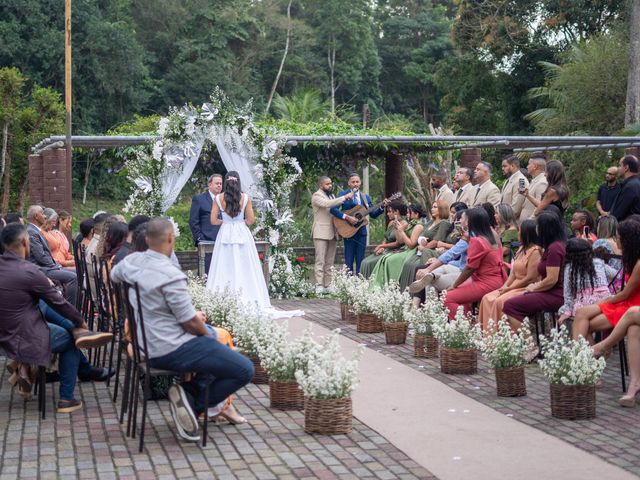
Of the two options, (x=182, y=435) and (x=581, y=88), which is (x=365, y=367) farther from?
(x=581, y=88)

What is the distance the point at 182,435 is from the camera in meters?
6.58

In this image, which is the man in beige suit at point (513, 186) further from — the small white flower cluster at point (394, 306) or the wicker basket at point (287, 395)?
the wicker basket at point (287, 395)

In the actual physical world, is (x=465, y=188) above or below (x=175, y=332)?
above

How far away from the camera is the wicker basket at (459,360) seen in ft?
29.5

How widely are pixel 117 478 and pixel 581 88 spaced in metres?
25.5

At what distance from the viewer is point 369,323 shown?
11.6m

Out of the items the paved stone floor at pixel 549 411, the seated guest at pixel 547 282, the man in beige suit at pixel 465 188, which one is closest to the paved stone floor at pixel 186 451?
the paved stone floor at pixel 549 411

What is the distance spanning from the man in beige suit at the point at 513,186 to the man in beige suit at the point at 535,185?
7 centimetres

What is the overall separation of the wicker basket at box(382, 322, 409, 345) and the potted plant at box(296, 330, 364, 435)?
12.3 feet

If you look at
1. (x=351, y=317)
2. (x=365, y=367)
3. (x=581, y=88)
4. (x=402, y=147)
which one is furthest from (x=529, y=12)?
(x=365, y=367)

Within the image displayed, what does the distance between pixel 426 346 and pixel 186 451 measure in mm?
Result: 3966

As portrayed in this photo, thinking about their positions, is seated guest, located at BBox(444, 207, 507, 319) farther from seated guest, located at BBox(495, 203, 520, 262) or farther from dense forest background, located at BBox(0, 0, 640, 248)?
dense forest background, located at BBox(0, 0, 640, 248)

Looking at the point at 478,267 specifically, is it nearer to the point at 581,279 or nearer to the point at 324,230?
the point at 581,279

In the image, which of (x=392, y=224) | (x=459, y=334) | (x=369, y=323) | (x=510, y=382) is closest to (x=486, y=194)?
(x=392, y=224)
